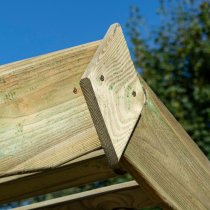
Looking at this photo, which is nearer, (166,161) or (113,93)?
(113,93)

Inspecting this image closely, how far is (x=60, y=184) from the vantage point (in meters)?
1.99

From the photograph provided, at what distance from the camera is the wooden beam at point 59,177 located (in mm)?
1711

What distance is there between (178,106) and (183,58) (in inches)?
32.4

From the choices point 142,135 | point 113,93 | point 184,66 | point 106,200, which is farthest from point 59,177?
point 184,66

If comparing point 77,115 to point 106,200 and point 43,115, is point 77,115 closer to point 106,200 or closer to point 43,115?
point 43,115

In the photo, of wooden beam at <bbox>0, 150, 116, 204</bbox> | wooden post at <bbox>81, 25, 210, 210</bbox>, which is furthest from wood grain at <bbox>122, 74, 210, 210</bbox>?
wooden beam at <bbox>0, 150, 116, 204</bbox>

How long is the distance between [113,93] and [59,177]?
1.22ft

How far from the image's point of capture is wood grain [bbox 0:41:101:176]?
5.08ft

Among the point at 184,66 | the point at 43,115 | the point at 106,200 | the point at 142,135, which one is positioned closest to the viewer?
the point at 43,115

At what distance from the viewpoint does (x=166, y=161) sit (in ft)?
6.27

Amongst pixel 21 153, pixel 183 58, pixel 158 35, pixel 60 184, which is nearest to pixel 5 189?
pixel 60 184

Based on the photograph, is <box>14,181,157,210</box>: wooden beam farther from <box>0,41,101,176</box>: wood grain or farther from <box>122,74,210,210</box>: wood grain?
<box>0,41,101,176</box>: wood grain

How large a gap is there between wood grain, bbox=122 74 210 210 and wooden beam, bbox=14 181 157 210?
1.03 metres

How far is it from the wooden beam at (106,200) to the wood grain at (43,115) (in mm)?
1552
